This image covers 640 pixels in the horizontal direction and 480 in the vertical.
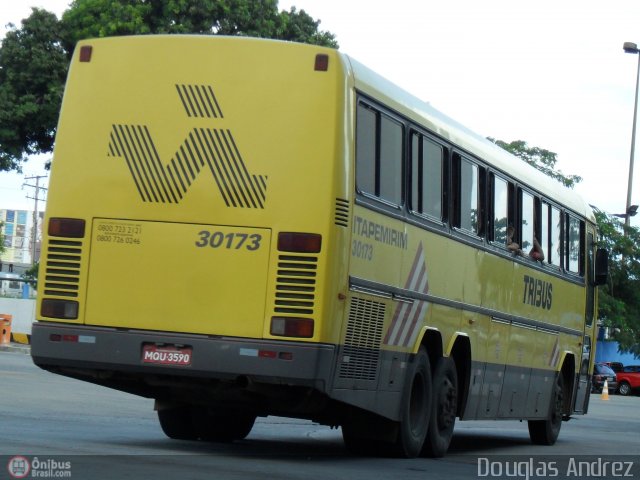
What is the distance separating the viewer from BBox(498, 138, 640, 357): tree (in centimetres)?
6738

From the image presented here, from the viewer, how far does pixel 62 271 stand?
12.5m

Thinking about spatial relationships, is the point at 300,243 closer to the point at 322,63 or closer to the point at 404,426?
the point at 322,63

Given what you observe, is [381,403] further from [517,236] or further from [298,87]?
[517,236]

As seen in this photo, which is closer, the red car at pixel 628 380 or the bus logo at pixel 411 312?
the bus logo at pixel 411 312

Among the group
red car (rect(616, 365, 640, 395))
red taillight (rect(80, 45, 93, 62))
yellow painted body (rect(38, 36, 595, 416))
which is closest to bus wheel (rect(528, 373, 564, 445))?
yellow painted body (rect(38, 36, 595, 416))

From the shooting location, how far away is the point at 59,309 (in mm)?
12484

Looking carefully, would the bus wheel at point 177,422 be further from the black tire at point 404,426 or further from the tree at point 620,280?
the tree at point 620,280

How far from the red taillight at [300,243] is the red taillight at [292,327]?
563 mm

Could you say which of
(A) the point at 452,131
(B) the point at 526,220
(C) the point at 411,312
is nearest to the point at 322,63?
(C) the point at 411,312

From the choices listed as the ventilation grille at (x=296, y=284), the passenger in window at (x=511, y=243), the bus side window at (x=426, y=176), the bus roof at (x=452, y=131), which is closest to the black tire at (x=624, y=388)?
the bus roof at (x=452, y=131)

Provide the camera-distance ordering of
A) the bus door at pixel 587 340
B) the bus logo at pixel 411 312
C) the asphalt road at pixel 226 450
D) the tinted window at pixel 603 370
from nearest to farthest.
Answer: the asphalt road at pixel 226 450 < the bus logo at pixel 411 312 < the bus door at pixel 587 340 < the tinted window at pixel 603 370

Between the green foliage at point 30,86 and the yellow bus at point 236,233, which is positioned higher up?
the green foliage at point 30,86

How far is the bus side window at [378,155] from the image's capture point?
1270 cm

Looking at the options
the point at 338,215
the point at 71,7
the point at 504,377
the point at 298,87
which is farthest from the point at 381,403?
the point at 71,7
